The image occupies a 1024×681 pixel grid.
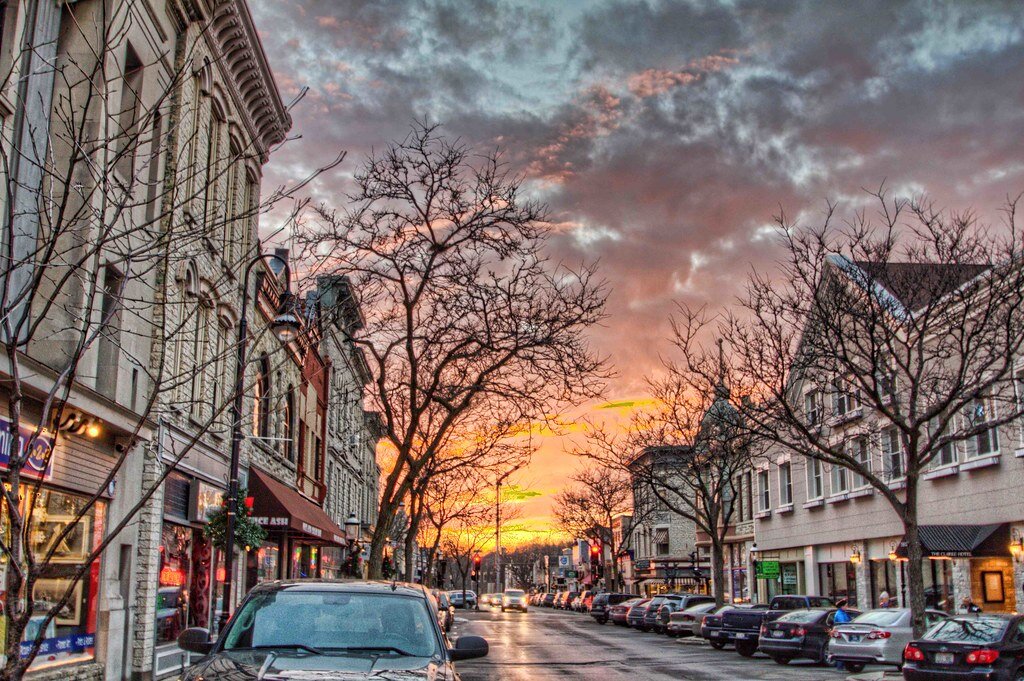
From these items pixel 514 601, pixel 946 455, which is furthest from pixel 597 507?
pixel 946 455

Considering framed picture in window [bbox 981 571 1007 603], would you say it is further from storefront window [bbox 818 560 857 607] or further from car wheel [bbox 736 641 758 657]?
storefront window [bbox 818 560 857 607]

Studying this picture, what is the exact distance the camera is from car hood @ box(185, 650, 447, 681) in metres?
6.25

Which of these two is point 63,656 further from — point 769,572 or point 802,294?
point 769,572

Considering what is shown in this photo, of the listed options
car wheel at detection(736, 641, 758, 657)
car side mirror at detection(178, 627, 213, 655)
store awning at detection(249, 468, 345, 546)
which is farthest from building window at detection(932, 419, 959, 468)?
car side mirror at detection(178, 627, 213, 655)

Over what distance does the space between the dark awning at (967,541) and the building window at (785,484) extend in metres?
16.0

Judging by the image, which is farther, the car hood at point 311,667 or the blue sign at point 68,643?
the blue sign at point 68,643

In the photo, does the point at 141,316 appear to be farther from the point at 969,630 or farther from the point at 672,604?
the point at 672,604

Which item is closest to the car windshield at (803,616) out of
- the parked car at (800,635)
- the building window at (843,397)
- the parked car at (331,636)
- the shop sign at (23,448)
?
the parked car at (800,635)

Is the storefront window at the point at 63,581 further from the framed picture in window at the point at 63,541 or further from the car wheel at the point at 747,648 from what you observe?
the car wheel at the point at 747,648

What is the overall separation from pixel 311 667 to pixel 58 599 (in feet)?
32.2

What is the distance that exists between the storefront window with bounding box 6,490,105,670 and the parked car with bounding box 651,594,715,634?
88.0ft

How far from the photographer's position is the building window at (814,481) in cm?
4195

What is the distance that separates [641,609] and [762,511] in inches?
323

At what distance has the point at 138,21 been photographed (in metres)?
16.4
